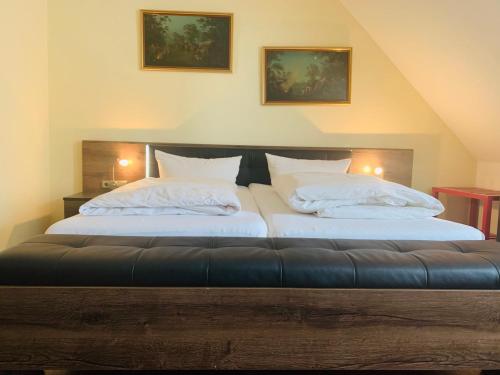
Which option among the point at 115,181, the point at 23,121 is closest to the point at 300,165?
the point at 115,181

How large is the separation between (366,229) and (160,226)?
915mm

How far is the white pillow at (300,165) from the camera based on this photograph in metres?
2.69

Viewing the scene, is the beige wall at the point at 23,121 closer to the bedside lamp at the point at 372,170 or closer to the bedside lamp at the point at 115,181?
the bedside lamp at the point at 115,181

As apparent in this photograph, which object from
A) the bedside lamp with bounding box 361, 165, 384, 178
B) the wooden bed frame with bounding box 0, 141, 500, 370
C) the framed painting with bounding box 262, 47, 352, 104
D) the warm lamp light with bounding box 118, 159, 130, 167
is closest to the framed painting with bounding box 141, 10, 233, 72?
the framed painting with bounding box 262, 47, 352, 104

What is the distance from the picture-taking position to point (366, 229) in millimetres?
1570

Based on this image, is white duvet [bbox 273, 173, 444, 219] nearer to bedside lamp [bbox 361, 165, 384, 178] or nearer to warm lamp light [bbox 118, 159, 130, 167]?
bedside lamp [bbox 361, 165, 384, 178]

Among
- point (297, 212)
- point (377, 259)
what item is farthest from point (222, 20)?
point (377, 259)

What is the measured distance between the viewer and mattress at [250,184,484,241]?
1542 millimetres

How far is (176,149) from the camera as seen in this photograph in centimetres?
Result: 288

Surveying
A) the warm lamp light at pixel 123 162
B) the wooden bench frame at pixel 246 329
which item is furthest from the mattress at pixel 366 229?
the warm lamp light at pixel 123 162

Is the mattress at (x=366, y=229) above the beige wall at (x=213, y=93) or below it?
below

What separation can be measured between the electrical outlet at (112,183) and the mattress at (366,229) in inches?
65.3

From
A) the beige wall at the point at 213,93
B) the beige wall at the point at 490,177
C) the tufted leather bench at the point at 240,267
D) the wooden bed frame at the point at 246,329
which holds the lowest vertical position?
the wooden bed frame at the point at 246,329

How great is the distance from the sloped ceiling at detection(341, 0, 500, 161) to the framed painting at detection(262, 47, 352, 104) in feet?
1.30
